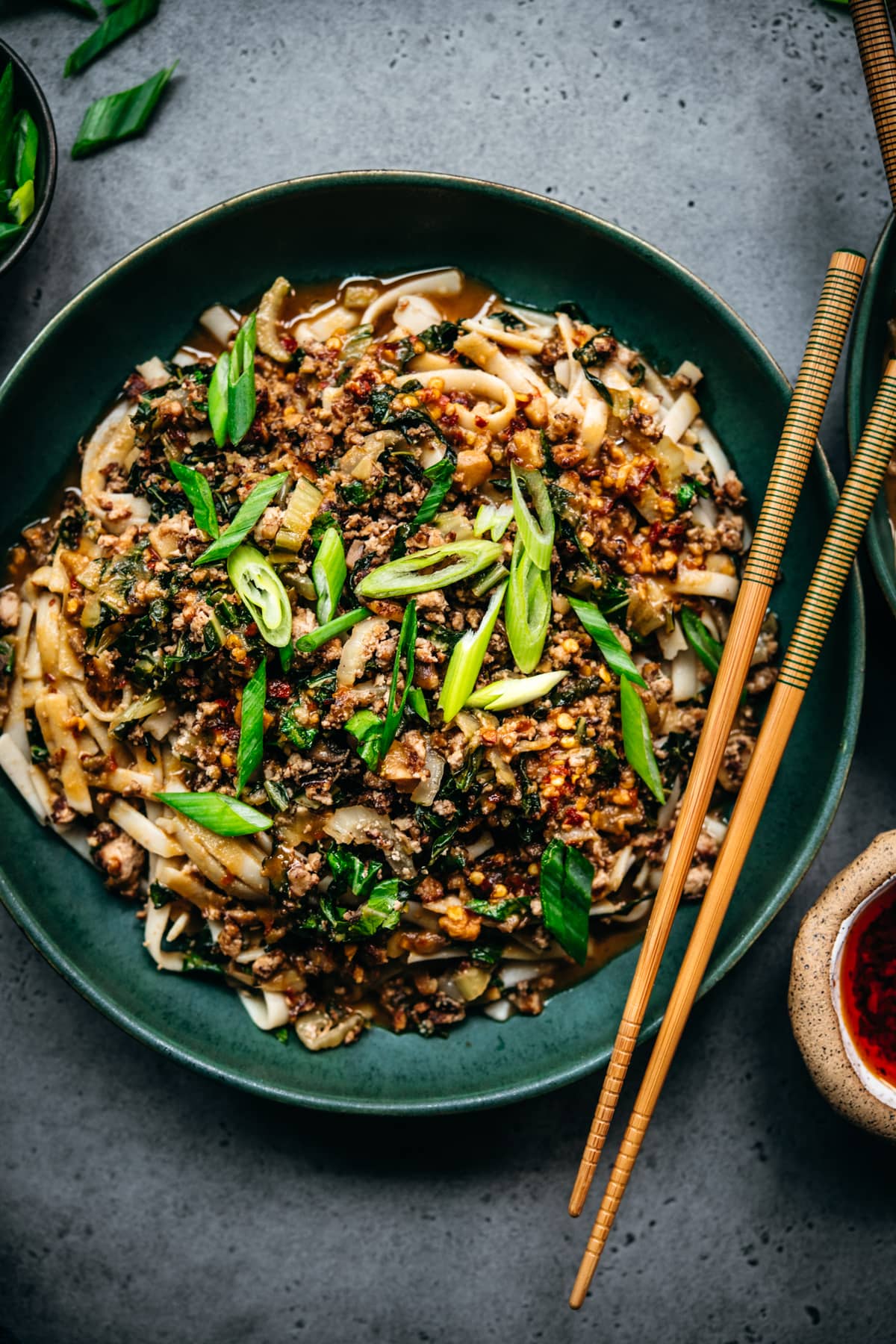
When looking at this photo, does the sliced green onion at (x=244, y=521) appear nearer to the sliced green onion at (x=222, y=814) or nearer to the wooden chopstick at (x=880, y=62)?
the sliced green onion at (x=222, y=814)

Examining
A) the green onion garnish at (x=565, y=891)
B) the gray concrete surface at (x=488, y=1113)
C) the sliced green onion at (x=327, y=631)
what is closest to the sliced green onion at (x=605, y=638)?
the green onion garnish at (x=565, y=891)

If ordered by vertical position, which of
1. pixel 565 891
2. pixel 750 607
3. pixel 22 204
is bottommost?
pixel 565 891

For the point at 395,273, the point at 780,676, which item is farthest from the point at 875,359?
the point at 395,273

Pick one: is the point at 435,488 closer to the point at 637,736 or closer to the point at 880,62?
the point at 637,736

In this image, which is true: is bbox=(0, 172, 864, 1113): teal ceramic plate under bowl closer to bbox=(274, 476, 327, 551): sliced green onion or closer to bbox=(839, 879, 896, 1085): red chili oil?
bbox=(839, 879, 896, 1085): red chili oil

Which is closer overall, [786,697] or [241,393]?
[786,697]

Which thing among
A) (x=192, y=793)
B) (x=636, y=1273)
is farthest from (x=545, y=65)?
(x=636, y=1273)
